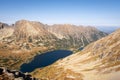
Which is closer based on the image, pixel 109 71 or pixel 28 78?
pixel 28 78

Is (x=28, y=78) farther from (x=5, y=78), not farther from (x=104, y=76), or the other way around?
(x=104, y=76)

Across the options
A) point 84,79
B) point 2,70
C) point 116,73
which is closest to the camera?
point 2,70

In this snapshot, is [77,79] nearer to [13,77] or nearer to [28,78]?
[28,78]

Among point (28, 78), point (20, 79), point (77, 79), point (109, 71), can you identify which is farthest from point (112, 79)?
point (20, 79)

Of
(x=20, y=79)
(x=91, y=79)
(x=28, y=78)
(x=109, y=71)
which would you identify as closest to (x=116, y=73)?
(x=109, y=71)

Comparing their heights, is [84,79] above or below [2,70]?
below

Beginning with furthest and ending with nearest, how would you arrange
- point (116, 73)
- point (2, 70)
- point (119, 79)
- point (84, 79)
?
1. point (84, 79)
2. point (116, 73)
3. point (119, 79)
4. point (2, 70)

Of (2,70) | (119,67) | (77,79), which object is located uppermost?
(2,70)

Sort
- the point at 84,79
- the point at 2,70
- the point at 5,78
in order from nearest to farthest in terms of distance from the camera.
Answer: the point at 5,78, the point at 2,70, the point at 84,79

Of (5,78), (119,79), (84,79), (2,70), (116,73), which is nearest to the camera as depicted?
(5,78)
